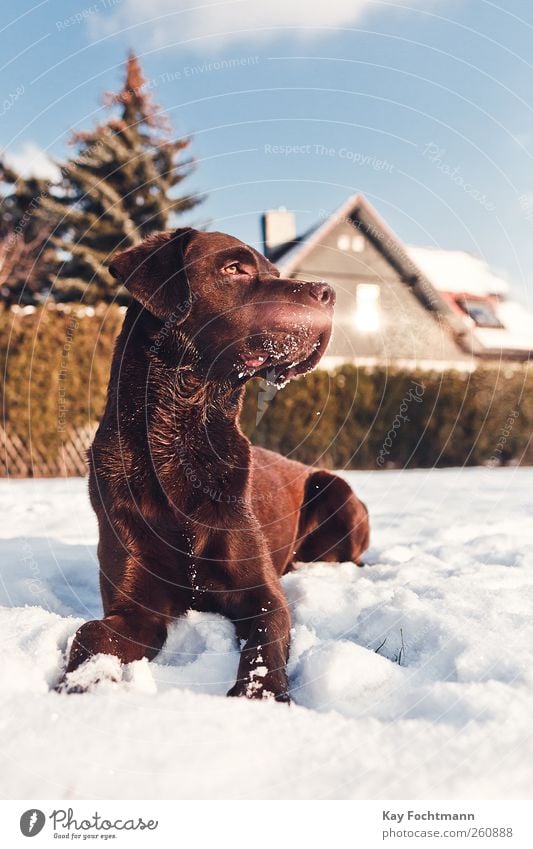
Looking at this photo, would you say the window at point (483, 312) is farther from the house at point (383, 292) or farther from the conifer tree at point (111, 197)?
the conifer tree at point (111, 197)

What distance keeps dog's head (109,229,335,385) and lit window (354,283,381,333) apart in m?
9.80

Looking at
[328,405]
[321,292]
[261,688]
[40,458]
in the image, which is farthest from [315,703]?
[328,405]

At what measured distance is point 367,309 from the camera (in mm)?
13867

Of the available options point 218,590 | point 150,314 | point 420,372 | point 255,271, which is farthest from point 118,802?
point 420,372

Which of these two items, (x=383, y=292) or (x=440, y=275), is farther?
(x=440, y=275)

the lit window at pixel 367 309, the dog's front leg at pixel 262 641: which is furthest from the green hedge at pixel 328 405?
the dog's front leg at pixel 262 641

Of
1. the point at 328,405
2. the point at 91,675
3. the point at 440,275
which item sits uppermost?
the point at 440,275

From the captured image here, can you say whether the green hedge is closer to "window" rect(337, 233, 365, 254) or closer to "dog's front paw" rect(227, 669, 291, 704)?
"window" rect(337, 233, 365, 254)

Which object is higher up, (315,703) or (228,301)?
(228,301)

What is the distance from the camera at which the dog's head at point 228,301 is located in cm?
309

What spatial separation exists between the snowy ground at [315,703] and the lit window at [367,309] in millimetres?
9540

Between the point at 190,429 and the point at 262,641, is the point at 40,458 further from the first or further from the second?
the point at 262,641

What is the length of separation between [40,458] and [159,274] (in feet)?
29.7

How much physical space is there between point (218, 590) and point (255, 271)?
1484 mm
